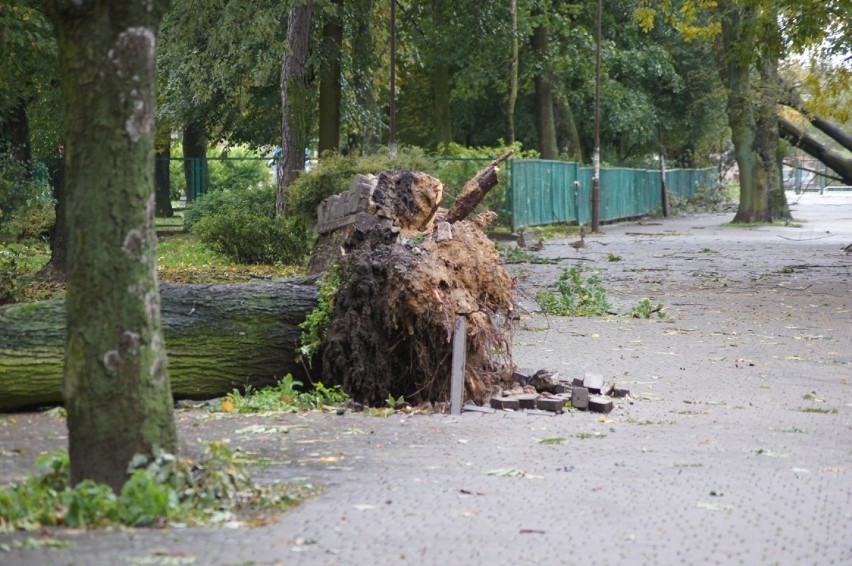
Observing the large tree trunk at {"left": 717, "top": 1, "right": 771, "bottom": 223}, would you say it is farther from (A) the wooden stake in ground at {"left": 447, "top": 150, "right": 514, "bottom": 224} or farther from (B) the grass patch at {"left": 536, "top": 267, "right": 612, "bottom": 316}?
(A) the wooden stake in ground at {"left": 447, "top": 150, "right": 514, "bottom": 224}

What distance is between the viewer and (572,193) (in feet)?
129

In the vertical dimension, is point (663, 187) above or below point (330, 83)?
below

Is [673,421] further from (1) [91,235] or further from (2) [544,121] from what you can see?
(2) [544,121]

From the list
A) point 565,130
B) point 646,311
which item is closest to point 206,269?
point 646,311

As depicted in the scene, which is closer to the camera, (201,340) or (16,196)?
(201,340)

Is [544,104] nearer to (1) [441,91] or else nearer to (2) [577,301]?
(1) [441,91]

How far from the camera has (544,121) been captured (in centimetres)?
4144

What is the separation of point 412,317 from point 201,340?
1.59m

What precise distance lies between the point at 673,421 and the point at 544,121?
34.0 metres

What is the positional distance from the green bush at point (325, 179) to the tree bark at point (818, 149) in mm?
16798

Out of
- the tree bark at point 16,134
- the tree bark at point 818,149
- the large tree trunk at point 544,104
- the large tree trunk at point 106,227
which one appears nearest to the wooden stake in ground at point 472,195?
the large tree trunk at point 106,227

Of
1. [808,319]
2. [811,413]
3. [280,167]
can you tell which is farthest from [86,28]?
[280,167]

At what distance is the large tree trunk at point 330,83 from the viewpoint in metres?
27.5

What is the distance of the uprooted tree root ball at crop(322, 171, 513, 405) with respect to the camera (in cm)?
848
